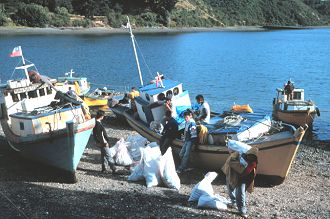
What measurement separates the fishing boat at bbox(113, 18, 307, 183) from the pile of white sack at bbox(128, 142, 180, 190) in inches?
74.2

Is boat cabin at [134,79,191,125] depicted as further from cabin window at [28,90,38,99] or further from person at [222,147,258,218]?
person at [222,147,258,218]

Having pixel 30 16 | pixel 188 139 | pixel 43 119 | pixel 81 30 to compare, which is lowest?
pixel 81 30

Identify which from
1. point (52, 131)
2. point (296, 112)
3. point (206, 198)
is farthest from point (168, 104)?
point (296, 112)

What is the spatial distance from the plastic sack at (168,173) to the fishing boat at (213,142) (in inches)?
74.5

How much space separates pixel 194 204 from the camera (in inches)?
508

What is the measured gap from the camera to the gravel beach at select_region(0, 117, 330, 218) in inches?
480

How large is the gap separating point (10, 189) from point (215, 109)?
23511 mm

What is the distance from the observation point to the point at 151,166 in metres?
14.7

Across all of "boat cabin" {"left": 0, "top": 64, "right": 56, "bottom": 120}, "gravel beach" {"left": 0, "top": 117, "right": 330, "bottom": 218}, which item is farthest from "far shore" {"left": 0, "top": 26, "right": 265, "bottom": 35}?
"gravel beach" {"left": 0, "top": 117, "right": 330, "bottom": 218}

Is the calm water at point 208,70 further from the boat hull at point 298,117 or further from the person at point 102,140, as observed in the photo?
the person at point 102,140

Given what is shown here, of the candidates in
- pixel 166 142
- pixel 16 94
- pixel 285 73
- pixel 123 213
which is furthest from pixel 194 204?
pixel 285 73

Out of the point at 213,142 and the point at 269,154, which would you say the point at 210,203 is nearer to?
the point at 269,154

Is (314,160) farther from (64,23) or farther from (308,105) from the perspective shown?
(64,23)

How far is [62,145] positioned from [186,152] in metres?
4.23
